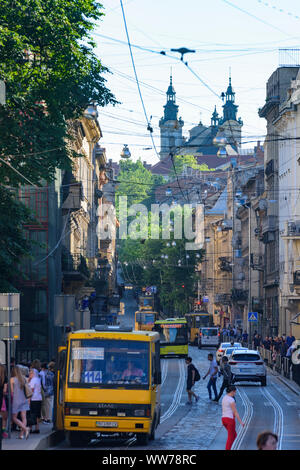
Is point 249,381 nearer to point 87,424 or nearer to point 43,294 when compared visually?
point 43,294

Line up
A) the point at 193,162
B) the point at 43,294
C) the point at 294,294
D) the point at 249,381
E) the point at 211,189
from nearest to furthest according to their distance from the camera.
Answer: the point at 249,381
the point at 43,294
the point at 294,294
the point at 211,189
the point at 193,162

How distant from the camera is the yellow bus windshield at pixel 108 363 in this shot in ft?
69.8

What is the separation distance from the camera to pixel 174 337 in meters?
66.5

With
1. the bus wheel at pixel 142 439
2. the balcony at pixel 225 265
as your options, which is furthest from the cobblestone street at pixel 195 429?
the balcony at pixel 225 265

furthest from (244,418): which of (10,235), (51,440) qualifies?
(51,440)

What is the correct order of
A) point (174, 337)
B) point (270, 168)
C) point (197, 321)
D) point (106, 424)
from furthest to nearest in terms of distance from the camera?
point (197, 321), point (270, 168), point (174, 337), point (106, 424)

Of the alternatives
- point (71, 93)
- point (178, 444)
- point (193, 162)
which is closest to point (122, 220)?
point (193, 162)

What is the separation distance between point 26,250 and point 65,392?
1033cm

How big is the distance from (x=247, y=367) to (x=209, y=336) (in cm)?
3770

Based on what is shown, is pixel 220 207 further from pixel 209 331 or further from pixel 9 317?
pixel 9 317

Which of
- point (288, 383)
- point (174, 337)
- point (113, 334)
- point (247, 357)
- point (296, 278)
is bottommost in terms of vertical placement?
point (288, 383)

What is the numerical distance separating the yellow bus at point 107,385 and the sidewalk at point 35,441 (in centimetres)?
34

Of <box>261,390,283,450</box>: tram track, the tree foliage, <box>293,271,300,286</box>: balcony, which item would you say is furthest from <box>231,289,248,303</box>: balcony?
the tree foliage

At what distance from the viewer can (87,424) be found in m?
20.7
